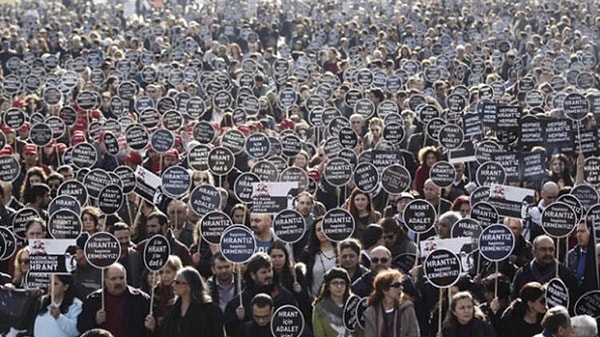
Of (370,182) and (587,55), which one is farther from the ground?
(587,55)

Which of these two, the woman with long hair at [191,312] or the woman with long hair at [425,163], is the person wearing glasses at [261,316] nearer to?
the woman with long hair at [191,312]

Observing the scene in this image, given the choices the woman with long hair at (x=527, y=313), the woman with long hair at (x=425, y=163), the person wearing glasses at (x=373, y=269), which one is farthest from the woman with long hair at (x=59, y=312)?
the woman with long hair at (x=425, y=163)

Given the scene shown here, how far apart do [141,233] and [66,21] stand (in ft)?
81.9

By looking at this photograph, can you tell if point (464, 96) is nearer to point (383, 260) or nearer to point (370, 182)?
point (370, 182)

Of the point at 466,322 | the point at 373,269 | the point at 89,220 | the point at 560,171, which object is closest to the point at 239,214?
the point at 89,220

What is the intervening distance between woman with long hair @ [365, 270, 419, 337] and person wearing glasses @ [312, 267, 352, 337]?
461mm

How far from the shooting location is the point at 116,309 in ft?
38.0

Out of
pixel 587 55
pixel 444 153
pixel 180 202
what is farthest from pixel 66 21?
pixel 180 202

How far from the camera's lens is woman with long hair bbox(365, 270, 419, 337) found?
11.0m

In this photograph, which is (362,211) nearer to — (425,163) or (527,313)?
(425,163)

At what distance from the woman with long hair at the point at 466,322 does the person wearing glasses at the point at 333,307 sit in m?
1.00

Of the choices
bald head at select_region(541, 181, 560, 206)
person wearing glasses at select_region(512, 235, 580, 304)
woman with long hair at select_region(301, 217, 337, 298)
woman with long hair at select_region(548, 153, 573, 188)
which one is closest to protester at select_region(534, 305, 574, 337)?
person wearing glasses at select_region(512, 235, 580, 304)

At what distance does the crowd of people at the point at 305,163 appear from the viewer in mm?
11477

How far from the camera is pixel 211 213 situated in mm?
13289
